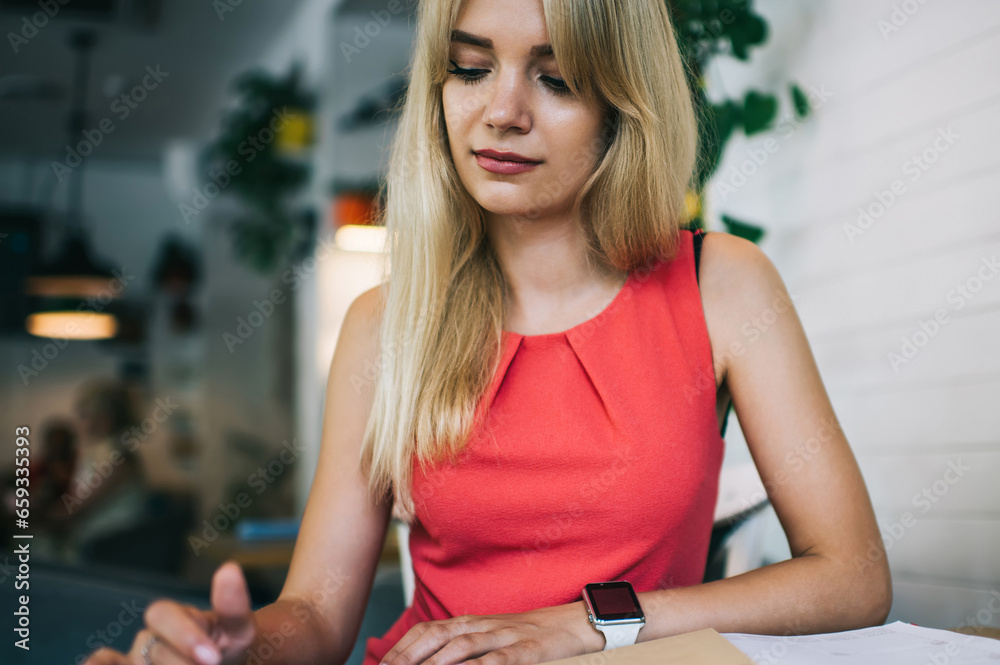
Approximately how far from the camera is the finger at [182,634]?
26.3 inches

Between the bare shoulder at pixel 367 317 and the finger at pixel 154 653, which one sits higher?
the bare shoulder at pixel 367 317

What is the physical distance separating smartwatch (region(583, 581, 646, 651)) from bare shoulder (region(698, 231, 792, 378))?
395 mm

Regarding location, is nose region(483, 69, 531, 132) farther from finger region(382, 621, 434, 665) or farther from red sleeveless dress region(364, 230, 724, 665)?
finger region(382, 621, 434, 665)

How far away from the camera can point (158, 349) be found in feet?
16.7

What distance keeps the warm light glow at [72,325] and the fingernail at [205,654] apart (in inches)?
173

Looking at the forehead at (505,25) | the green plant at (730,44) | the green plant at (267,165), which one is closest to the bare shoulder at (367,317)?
the forehead at (505,25)

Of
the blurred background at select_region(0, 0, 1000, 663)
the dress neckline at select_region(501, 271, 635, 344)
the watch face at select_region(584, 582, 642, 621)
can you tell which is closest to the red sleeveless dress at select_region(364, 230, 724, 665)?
the dress neckline at select_region(501, 271, 635, 344)

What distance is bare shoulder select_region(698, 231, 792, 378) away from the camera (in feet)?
3.55

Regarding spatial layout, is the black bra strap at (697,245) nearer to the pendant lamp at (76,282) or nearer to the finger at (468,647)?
the finger at (468,647)

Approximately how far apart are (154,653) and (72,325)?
4429mm

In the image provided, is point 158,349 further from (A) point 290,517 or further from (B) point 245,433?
(A) point 290,517

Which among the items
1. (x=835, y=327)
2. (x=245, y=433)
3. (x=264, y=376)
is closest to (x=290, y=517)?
(x=245, y=433)

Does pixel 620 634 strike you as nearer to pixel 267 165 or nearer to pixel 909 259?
pixel 909 259

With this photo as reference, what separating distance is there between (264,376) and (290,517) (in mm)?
949
